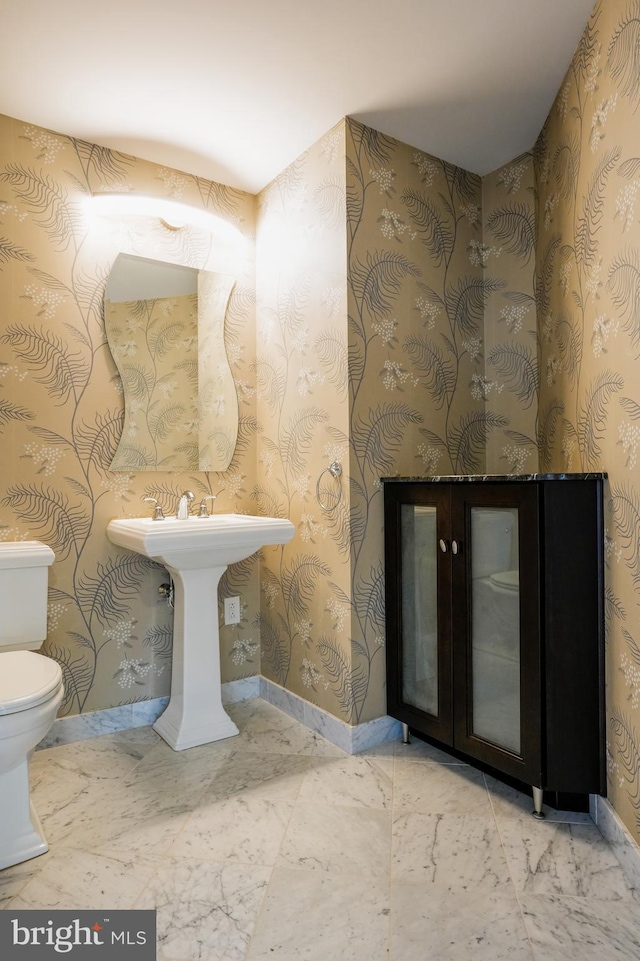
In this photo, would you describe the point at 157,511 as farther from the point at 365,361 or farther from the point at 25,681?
the point at 365,361

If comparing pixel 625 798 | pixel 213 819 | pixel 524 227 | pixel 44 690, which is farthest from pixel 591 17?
pixel 213 819

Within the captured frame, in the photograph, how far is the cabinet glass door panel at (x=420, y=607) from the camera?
1912 millimetres

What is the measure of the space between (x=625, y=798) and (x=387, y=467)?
4.13ft

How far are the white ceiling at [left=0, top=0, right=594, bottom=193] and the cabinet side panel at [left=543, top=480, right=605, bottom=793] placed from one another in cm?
142

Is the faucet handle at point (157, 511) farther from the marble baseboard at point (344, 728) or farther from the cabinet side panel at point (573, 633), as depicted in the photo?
the cabinet side panel at point (573, 633)

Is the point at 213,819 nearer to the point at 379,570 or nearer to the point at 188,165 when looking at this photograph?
the point at 379,570

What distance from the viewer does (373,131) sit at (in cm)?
212

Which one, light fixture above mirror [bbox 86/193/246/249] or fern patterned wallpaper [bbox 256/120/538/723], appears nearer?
fern patterned wallpaper [bbox 256/120/538/723]

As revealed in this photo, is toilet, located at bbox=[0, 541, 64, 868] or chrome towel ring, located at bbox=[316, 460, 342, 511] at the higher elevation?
chrome towel ring, located at bbox=[316, 460, 342, 511]

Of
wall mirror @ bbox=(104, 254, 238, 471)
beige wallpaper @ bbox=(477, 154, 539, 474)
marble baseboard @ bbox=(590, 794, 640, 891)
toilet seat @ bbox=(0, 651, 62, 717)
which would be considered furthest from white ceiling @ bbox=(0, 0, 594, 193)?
marble baseboard @ bbox=(590, 794, 640, 891)

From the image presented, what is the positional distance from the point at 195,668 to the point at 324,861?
2.95ft

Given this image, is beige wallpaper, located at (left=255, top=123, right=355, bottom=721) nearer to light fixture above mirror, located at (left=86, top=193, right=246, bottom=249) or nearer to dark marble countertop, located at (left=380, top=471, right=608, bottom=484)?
light fixture above mirror, located at (left=86, top=193, right=246, bottom=249)

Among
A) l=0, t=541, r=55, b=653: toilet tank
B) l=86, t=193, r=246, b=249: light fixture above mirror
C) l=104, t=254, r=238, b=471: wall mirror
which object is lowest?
l=0, t=541, r=55, b=653: toilet tank

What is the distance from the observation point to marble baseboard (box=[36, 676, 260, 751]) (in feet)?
6.83
